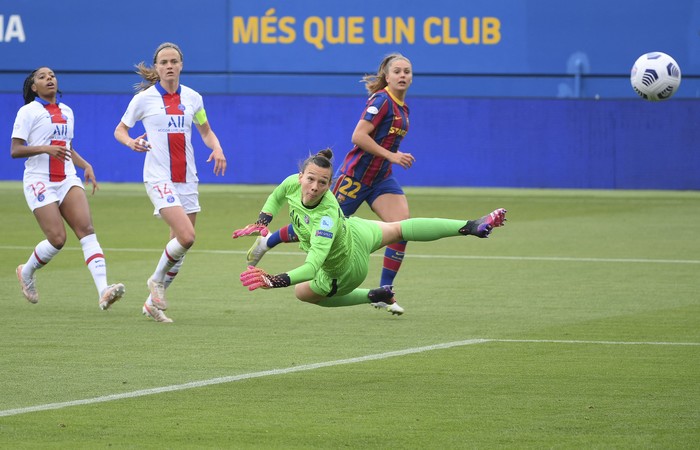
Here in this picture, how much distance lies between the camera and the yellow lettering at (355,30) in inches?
1454

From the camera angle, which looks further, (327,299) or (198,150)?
(198,150)

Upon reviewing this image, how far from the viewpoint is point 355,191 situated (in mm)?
12758

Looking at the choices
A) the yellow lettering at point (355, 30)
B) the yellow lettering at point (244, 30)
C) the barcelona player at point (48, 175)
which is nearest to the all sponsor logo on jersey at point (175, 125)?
the barcelona player at point (48, 175)

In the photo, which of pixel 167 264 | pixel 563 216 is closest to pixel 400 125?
pixel 167 264

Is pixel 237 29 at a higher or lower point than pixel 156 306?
higher

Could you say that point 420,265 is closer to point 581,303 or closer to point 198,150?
point 581,303

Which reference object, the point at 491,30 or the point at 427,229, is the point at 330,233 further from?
the point at 491,30

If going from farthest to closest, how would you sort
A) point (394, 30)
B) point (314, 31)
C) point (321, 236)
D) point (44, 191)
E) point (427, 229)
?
point (314, 31) → point (394, 30) → point (44, 191) → point (427, 229) → point (321, 236)

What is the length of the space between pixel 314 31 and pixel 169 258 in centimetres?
2555

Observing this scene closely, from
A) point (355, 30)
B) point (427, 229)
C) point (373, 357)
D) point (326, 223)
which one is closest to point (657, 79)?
point (427, 229)

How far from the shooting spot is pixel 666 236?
21.0m

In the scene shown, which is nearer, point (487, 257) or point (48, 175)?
point (48, 175)

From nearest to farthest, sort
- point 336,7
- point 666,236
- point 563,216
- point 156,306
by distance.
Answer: point 156,306 → point 666,236 → point 563,216 → point 336,7

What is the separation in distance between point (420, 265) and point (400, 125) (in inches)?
180
